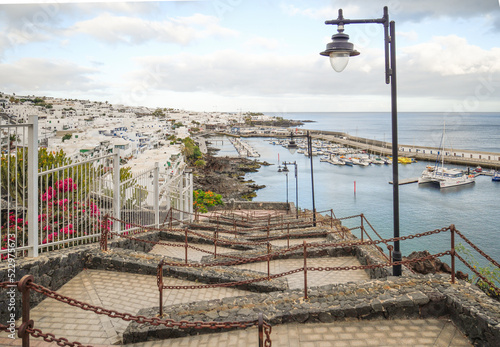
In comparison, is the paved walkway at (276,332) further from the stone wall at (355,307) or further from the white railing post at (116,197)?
the white railing post at (116,197)

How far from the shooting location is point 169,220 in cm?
961

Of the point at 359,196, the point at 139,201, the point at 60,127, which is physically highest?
the point at 60,127

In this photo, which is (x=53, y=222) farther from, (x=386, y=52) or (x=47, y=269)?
(x=386, y=52)

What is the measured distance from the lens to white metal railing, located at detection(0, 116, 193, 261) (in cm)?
436

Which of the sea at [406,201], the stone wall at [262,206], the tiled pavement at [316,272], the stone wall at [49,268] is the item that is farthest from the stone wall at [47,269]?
the sea at [406,201]

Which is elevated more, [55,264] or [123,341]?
[55,264]

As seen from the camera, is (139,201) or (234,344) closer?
(234,344)

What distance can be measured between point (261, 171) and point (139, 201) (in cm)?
4408

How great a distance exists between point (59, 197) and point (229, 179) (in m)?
37.0

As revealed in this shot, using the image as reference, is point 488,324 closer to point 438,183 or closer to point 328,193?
point 328,193

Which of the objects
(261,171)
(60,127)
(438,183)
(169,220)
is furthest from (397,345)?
(60,127)

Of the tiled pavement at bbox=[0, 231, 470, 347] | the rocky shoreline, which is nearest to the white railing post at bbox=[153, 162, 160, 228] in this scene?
the tiled pavement at bbox=[0, 231, 470, 347]

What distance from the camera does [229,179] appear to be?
42.7 meters

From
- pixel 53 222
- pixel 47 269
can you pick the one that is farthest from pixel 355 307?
pixel 53 222
